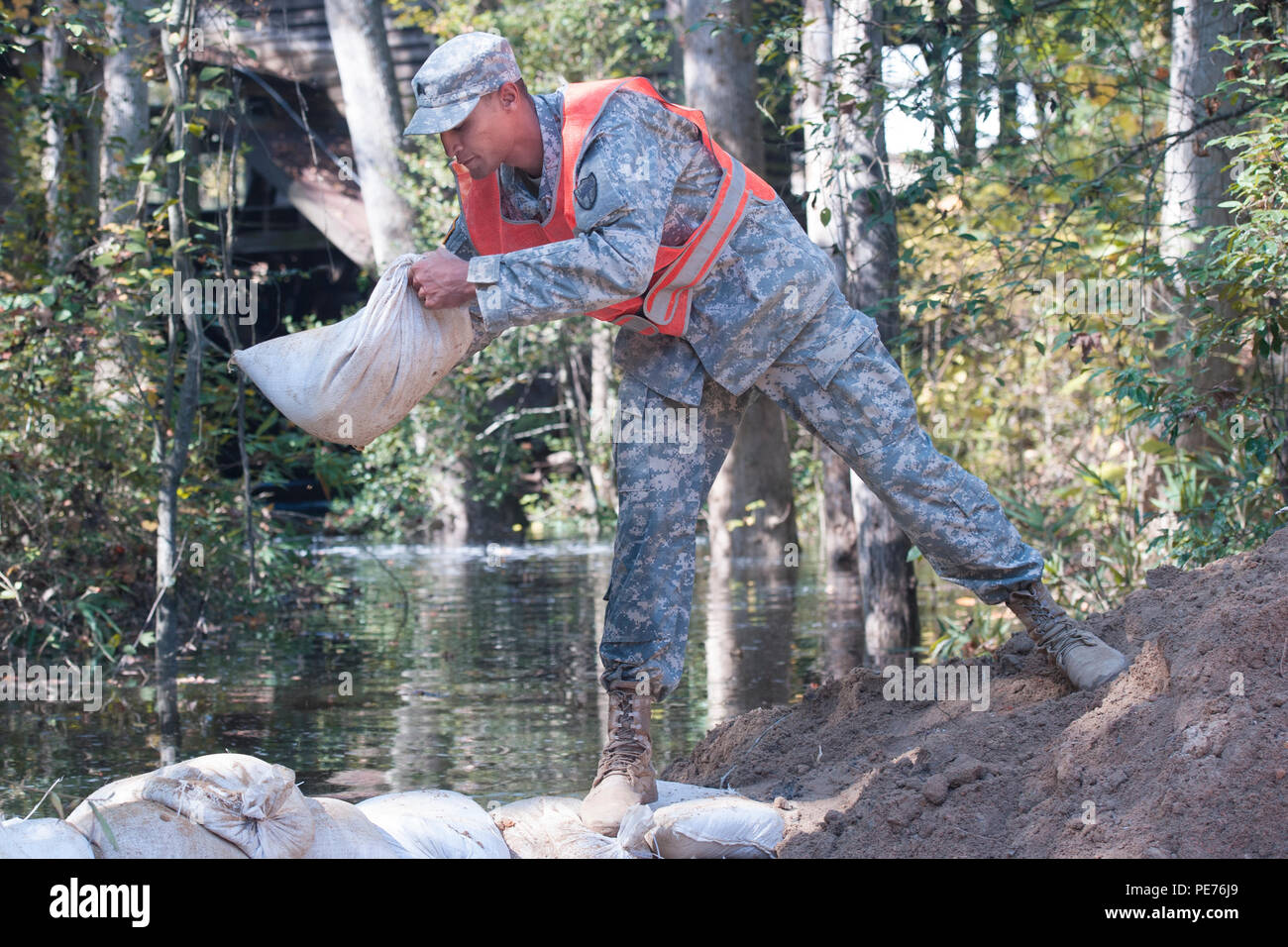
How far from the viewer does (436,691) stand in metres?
5.95

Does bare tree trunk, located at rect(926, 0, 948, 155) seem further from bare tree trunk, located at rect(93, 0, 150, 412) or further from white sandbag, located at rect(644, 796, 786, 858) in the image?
bare tree trunk, located at rect(93, 0, 150, 412)

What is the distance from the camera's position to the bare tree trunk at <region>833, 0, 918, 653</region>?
256 inches

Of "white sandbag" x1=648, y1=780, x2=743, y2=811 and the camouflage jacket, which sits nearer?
the camouflage jacket

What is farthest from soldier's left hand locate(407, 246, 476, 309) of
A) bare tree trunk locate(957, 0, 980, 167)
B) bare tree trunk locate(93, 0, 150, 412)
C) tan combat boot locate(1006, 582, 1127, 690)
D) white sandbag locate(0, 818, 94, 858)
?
bare tree trunk locate(93, 0, 150, 412)

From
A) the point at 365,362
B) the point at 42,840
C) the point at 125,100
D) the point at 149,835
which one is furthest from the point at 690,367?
the point at 125,100

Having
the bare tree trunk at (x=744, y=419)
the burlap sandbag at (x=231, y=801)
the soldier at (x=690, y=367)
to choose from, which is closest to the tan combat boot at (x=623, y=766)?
the soldier at (x=690, y=367)

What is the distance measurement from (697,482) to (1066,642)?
1.13m

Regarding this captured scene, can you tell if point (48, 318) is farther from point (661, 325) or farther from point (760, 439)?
point (760, 439)

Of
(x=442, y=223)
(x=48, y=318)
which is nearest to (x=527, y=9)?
(x=442, y=223)

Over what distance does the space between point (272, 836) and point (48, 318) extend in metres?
4.58

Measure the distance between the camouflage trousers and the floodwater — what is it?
86cm

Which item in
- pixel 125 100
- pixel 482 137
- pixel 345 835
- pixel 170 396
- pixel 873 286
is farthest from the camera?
pixel 125 100

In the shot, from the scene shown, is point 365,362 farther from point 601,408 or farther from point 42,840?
point 601,408
